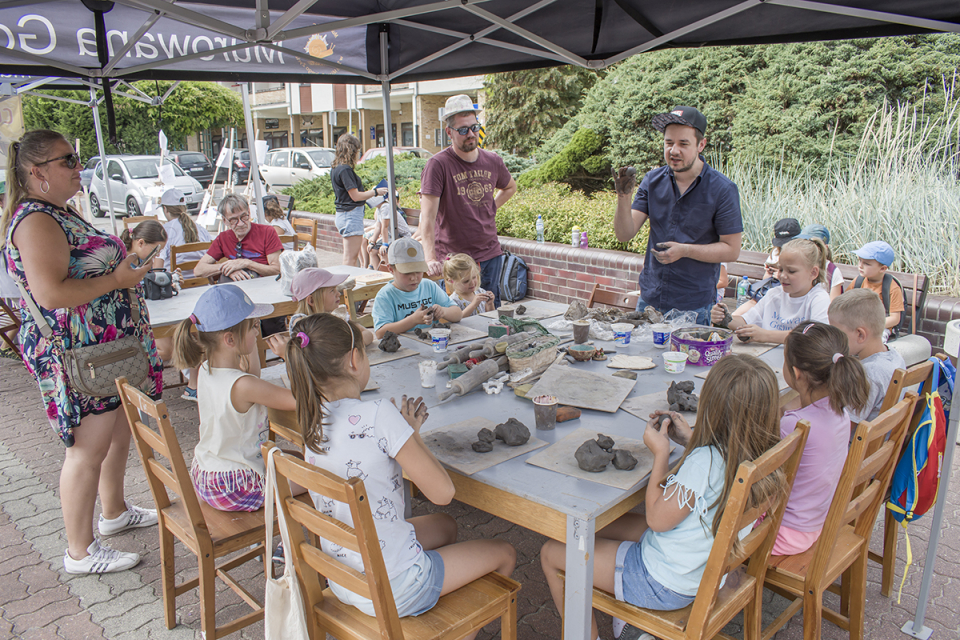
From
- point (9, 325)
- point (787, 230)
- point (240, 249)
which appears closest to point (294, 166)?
point (9, 325)

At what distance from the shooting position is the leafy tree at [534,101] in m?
16.4

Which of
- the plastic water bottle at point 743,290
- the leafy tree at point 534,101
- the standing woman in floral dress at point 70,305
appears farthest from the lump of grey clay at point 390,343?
the leafy tree at point 534,101

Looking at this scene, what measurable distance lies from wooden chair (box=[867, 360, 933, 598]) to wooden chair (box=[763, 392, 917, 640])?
16cm

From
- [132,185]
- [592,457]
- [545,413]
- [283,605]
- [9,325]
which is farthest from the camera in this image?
[132,185]

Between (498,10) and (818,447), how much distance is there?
3224mm

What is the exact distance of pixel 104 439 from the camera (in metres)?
2.90

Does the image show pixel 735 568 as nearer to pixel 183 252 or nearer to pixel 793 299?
pixel 793 299

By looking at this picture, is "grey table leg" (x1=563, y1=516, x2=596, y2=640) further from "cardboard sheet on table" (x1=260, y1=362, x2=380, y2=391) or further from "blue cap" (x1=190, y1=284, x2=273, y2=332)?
"blue cap" (x1=190, y1=284, x2=273, y2=332)

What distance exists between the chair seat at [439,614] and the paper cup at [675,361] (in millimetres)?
1305

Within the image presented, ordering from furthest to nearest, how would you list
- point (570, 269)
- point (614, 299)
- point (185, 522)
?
1. point (570, 269)
2. point (614, 299)
3. point (185, 522)

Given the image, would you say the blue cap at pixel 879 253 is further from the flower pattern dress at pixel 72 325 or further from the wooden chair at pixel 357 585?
the flower pattern dress at pixel 72 325

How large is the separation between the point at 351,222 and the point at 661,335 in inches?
243

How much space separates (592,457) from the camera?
1957 millimetres

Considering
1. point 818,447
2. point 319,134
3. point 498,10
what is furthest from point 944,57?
point 319,134
